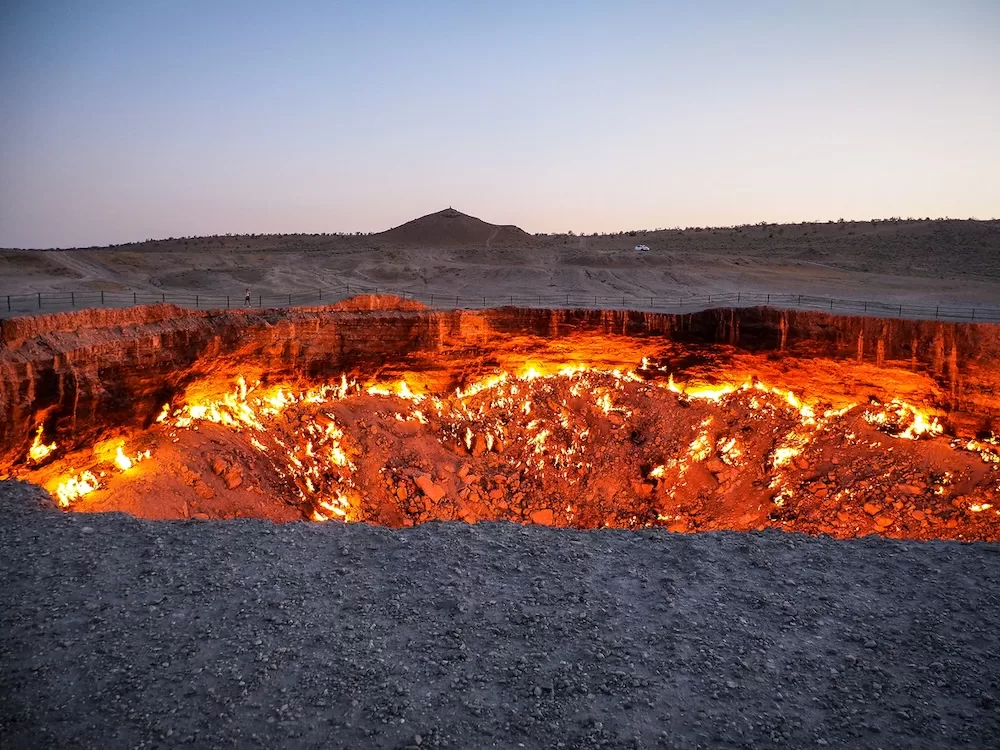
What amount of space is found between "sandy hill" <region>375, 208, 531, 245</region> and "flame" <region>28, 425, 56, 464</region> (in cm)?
6822

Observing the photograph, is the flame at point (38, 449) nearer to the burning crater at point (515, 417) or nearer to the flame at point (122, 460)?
the burning crater at point (515, 417)

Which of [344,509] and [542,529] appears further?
[344,509]

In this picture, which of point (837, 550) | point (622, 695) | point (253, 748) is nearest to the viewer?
point (253, 748)

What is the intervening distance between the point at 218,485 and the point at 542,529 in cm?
1012

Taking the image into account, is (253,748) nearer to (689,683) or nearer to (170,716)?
(170,716)

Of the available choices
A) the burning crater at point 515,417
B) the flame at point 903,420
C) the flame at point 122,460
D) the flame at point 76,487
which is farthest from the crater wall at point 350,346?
the flame at point 76,487

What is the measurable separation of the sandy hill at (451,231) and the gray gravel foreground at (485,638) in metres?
73.7

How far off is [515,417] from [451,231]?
225 feet

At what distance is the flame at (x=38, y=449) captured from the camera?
14023 millimetres

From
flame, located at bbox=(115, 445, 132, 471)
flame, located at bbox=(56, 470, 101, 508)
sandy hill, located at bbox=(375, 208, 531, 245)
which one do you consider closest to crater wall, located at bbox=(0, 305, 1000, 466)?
flame, located at bbox=(115, 445, 132, 471)

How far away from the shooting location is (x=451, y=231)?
283 feet

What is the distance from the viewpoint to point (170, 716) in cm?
555

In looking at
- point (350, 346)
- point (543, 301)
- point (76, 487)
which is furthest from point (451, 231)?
point (76, 487)

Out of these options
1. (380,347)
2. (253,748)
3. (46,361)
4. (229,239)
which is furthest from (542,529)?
(229,239)
